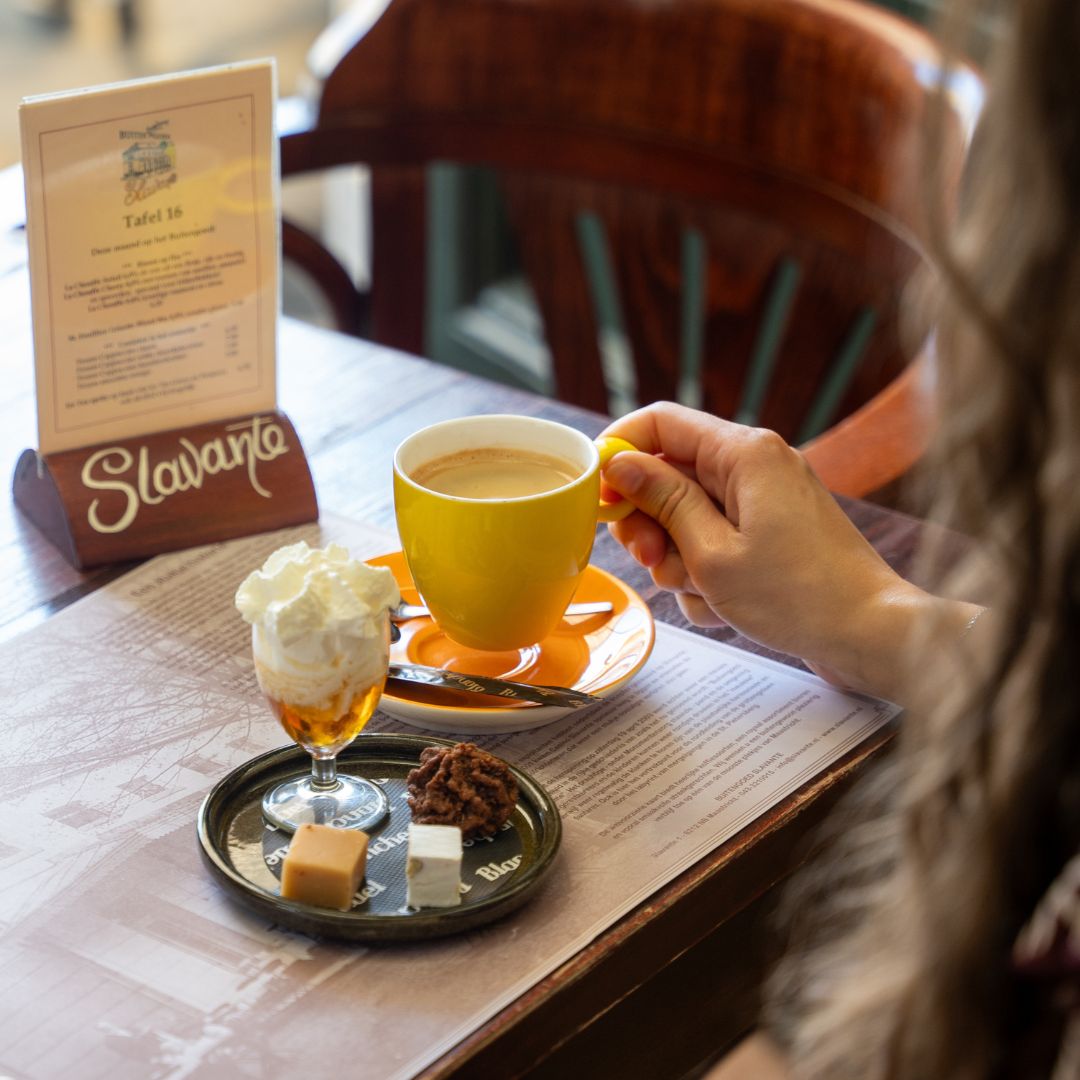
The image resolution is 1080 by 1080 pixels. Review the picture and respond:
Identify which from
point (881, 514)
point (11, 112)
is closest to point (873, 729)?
point (881, 514)

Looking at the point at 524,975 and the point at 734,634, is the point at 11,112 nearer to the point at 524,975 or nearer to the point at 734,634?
the point at 734,634

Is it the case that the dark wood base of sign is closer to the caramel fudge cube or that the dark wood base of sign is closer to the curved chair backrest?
the caramel fudge cube

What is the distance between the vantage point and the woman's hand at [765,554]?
871mm

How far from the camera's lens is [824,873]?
747mm

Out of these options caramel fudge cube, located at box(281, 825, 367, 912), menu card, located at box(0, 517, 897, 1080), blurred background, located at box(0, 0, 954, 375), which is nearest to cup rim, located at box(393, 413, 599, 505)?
menu card, located at box(0, 517, 897, 1080)

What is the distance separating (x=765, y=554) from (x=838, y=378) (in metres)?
0.87

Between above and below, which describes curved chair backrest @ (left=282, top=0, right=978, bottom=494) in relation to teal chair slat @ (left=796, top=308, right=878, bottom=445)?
above

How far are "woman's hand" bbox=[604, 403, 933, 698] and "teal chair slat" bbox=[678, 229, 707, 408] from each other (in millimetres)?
780

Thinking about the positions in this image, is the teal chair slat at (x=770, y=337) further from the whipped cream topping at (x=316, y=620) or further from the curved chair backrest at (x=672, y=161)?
the whipped cream topping at (x=316, y=620)

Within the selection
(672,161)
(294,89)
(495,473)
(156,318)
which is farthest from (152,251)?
(294,89)

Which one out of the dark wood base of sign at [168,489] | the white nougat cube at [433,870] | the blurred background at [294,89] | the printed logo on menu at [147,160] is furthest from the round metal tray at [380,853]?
the blurred background at [294,89]

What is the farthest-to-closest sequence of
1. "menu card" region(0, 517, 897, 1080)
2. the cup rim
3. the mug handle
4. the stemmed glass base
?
the mug handle < the cup rim < the stemmed glass base < "menu card" region(0, 517, 897, 1080)

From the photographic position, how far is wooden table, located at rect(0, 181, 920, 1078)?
67 centimetres

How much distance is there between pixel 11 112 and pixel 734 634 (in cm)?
240
